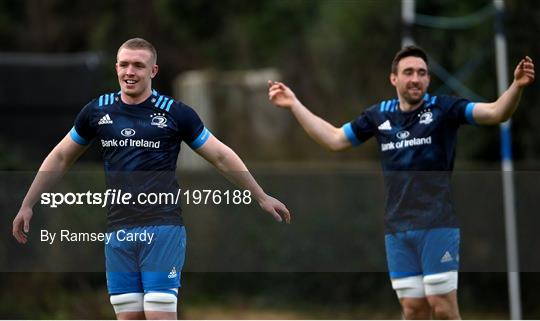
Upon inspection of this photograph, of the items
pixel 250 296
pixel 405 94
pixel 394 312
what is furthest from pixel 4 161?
pixel 405 94

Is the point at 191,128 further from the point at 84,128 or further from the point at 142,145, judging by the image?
the point at 84,128

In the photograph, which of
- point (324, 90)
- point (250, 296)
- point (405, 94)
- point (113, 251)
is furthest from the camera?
point (324, 90)

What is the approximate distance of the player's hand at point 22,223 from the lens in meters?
7.42

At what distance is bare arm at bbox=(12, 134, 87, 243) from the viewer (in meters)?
7.43

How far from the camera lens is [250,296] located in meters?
15.9

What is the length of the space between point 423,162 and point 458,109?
17.0 inches

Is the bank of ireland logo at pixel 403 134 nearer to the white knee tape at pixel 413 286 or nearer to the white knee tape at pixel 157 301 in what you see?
the white knee tape at pixel 413 286

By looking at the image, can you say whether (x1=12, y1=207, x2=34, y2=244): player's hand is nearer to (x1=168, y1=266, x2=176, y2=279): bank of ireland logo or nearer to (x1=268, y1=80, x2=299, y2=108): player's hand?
(x1=168, y1=266, x2=176, y2=279): bank of ireland logo

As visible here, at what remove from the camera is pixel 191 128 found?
729 centimetres

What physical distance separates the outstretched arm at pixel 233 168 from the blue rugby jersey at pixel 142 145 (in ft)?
0.37

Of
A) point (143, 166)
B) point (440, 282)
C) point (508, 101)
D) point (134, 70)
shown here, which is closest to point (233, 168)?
point (143, 166)

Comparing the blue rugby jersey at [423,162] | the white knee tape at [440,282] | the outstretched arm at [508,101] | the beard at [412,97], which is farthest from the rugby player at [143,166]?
the outstretched arm at [508,101]

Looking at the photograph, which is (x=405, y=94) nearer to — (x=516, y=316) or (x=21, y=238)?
(x=21, y=238)

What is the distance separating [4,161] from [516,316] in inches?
272
